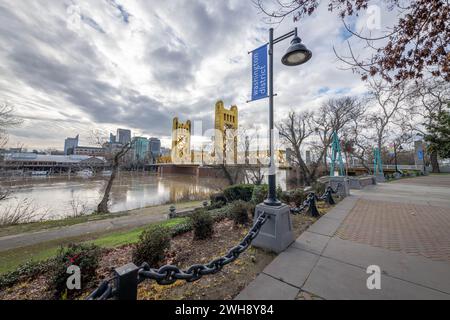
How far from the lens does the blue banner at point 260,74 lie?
362 centimetres

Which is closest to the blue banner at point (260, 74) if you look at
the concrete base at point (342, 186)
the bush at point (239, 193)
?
the concrete base at point (342, 186)

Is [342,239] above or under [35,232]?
above

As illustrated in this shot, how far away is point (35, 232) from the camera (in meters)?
7.89

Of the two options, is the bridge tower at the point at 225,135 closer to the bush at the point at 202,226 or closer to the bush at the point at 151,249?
the bush at the point at 202,226

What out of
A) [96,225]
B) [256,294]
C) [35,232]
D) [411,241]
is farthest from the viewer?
[96,225]

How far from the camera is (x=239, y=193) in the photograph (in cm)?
1086

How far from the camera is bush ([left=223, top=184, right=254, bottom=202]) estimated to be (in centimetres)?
1064

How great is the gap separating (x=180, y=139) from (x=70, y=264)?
49.6 metres

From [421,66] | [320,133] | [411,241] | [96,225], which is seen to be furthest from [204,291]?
[320,133]

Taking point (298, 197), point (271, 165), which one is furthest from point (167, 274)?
point (298, 197)
